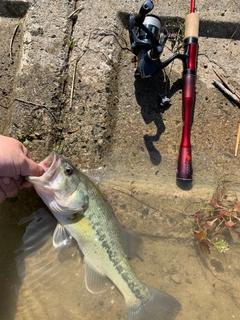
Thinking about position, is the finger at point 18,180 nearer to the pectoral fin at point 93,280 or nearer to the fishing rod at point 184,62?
the pectoral fin at point 93,280

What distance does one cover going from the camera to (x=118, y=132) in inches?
132

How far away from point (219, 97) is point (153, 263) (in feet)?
5.98

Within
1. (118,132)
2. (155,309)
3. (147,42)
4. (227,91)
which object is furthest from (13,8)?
(155,309)

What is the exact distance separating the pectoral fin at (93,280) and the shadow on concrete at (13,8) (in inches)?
105

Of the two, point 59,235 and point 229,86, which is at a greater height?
point 229,86

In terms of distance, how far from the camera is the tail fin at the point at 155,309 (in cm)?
287

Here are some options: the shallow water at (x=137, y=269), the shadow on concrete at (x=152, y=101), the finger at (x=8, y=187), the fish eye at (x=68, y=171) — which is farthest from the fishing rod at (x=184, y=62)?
the finger at (x=8, y=187)

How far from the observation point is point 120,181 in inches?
128

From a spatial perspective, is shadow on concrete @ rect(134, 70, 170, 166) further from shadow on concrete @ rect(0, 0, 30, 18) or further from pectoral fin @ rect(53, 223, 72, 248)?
shadow on concrete @ rect(0, 0, 30, 18)

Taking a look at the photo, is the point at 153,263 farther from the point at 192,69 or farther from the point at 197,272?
the point at 192,69

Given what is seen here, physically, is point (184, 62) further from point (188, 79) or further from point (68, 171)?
point (68, 171)

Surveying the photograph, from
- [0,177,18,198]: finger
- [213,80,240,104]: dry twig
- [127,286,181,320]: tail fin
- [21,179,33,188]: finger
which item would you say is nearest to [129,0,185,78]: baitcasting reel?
[213,80,240,104]: dry twig

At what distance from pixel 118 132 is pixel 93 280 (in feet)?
4.78

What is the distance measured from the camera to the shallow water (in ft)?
9.64
